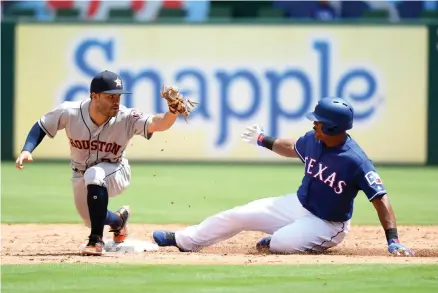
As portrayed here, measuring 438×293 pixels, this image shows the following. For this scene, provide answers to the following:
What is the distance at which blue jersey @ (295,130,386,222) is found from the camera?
26.7ft

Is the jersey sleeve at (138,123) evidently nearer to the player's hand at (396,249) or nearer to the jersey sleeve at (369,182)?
the jersey sleeve at (369,182)

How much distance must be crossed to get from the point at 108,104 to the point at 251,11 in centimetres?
1032

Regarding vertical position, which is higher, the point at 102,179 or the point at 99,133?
the point at 99,133

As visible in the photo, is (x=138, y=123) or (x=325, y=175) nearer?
(x=325, y=175)

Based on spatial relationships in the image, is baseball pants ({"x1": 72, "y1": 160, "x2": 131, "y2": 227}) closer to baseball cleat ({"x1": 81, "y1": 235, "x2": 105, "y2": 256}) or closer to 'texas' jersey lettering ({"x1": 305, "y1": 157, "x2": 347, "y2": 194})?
Answer: baseball cleat ({"x1": 81, "y1": 235, "x2": 105, "y2": 256})

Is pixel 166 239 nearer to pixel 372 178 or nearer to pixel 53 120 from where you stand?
pixel 53 120

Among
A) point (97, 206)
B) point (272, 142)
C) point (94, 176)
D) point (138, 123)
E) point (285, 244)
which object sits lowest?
Result: point (285, 244)

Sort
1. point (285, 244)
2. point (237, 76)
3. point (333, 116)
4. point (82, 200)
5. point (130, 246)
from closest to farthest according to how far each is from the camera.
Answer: point (333, 116) < point (285, 244) < point (130, 246) < point (82, 200) < point (237, 76)

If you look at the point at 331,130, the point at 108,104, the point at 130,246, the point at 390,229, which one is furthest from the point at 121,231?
the point at 390,229

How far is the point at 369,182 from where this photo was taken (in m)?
8.06

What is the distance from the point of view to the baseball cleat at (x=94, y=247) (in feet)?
26.4

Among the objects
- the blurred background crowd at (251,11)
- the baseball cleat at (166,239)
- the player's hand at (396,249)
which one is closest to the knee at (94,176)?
the baseball cleat at (166,239)

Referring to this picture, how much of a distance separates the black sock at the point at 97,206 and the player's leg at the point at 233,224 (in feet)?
2.16

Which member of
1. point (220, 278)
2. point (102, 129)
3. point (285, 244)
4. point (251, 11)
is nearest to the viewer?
point (220, 278)
